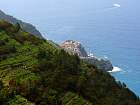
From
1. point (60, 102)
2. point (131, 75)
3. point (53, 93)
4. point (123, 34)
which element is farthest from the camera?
point (123, 34)

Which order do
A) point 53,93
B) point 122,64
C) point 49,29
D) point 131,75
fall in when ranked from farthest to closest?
point 49,29 < point 122,64 < point 131,75 < point 53,93

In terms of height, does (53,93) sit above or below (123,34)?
below

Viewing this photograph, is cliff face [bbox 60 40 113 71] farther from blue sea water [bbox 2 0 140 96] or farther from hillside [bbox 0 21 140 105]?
hillside [bbox 0 21 140 105]

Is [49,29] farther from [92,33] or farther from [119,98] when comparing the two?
[119,98]

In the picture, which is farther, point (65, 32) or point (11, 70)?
point (65, 32)

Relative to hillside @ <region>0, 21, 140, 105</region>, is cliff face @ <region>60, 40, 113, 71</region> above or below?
above

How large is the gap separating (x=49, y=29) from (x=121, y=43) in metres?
42.9

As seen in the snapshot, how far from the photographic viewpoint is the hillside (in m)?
21.3

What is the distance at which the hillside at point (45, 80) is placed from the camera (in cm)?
Answer: 2131

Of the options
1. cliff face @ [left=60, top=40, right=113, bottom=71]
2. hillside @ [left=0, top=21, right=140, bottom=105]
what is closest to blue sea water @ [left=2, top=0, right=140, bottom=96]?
cliff face @ [left=60, top=40, right=113, bottom=71]

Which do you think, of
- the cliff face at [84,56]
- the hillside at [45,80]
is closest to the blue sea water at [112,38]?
the cliff face at [84,56]

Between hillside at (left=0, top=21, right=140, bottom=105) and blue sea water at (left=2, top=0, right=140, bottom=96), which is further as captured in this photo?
blue sea water at (left=2, top=0, right=140, bottom=96)

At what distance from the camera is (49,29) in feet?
596

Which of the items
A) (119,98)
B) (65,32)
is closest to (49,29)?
(65,32)
